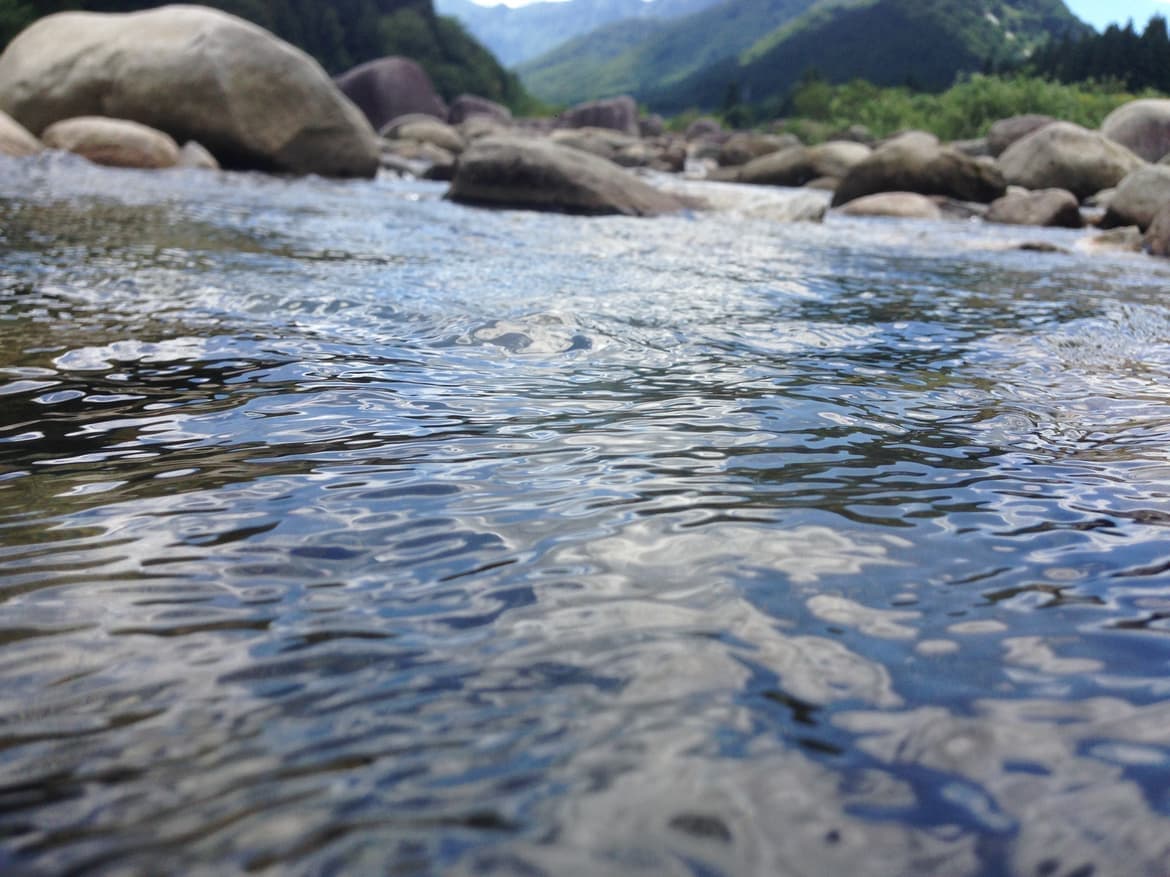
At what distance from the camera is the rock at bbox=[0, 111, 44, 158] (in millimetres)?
11422

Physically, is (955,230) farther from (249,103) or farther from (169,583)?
(169,583)

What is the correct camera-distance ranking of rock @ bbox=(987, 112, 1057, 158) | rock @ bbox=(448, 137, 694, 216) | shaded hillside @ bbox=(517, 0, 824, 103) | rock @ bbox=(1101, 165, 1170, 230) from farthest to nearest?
shaded hillside @ bbox=(517, 0, 824, 103), rock @ bbox=(987, 112, 1057, 158), rock @ bbox=(1101, 165, 1170, 230), rock @ bbox=(448, 137, 694, 216)

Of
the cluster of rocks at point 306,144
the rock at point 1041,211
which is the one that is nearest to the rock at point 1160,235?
the cluster of rocks at point 306,144

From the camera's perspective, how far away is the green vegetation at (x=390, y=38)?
55.4 m

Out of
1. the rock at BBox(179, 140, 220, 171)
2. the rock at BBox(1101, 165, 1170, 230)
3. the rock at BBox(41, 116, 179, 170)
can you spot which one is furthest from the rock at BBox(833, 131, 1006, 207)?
the rock at BBox(41, 116, 179, 170)

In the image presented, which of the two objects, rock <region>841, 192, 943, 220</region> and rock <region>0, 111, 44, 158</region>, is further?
rock <region>841, 192, 943, 220</region>

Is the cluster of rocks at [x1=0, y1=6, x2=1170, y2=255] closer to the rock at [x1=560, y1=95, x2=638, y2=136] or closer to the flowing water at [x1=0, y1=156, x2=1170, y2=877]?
the flowing water at [x1=0, y1=156, x2=1170, y2=877]

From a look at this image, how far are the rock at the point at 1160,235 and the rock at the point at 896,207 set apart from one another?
3676 mm

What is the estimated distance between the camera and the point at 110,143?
39.2ft

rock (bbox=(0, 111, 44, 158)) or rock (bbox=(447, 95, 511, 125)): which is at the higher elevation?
rock (bbox=(447, 95, 511, 125))

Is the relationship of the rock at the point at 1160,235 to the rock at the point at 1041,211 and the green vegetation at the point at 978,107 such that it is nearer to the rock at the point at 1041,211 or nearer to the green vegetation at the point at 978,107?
the rock at the point at 1041,211

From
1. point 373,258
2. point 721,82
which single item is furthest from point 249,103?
point 721,82

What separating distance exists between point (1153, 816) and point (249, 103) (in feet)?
48.6

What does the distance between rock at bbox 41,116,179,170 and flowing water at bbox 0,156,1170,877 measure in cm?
939
